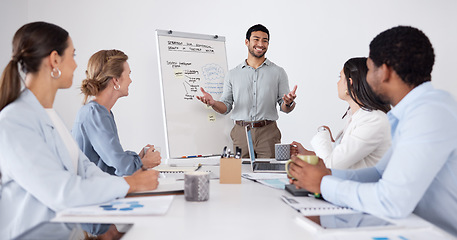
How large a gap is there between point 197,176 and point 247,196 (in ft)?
0.71

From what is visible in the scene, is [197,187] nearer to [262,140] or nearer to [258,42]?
[262,140]

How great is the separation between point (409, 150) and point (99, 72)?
1623mm

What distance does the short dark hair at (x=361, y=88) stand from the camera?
5.87 ft

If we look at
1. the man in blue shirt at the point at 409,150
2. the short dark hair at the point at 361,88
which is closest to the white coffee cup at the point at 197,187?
the man in blue shirt at the point at 409,150

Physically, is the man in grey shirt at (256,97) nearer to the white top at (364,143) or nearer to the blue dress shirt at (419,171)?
the white top at (364,143)

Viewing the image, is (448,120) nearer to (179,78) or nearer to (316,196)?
(316,196)

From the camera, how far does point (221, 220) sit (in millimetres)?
994

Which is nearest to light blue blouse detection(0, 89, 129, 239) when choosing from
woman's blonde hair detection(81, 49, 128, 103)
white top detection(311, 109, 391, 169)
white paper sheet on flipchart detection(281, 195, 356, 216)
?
white paper sheet on flipchart detection(281, 195, 356, 216)

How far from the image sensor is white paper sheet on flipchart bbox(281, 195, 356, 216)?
3.46ft

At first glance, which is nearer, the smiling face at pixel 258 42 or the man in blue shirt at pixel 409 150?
the man in blue shirt at pixel 409 150

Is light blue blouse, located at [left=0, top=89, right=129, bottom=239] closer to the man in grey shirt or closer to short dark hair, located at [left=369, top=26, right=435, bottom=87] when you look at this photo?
short dark hair, located at [left=369, top=26, right=435, bottom=87]

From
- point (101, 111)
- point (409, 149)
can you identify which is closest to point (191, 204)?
point (409, 149)

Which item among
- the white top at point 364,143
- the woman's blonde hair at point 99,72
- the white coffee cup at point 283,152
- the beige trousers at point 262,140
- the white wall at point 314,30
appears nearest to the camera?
the white top at point 364,143

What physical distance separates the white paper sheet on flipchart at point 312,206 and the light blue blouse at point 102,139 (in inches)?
34.8
